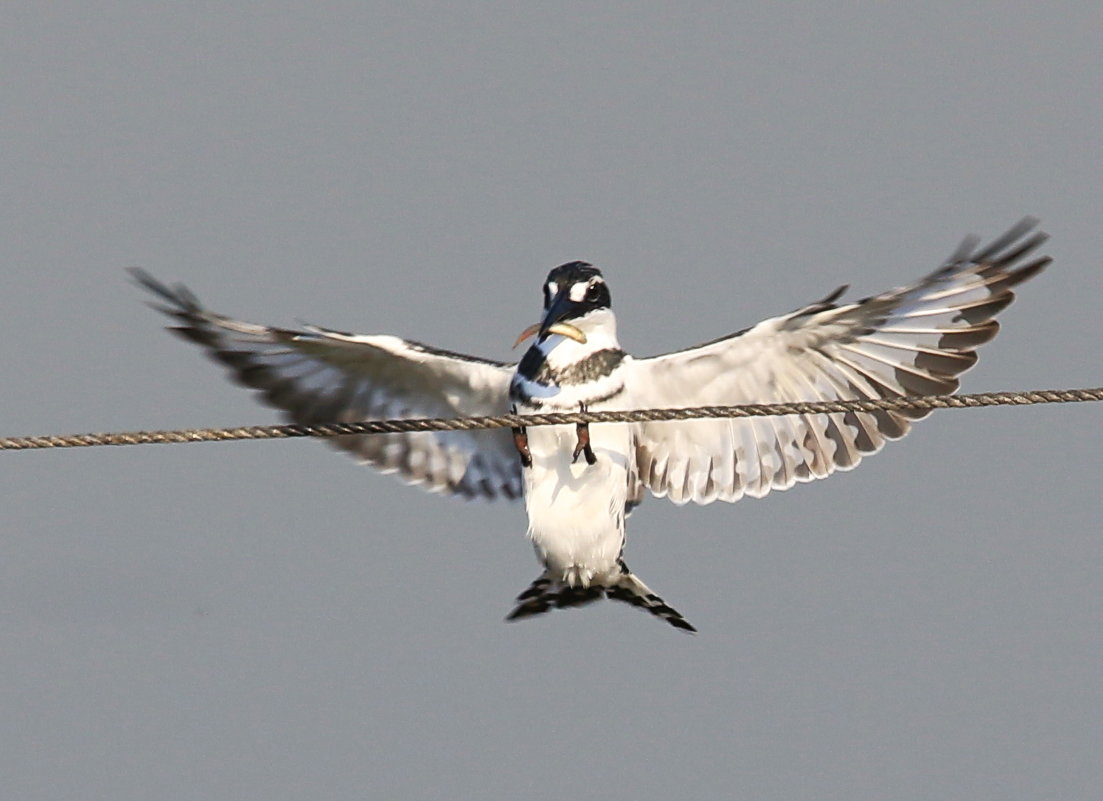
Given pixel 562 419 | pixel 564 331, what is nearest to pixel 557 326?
pixel 564 331

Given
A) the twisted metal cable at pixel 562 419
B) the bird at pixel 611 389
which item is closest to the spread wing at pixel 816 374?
the bird at pixel 611 389

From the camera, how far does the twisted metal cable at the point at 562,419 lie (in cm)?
522

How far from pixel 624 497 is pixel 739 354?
0.70 meters

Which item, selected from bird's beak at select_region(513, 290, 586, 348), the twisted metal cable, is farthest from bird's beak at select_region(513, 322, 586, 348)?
the twisted metal cable

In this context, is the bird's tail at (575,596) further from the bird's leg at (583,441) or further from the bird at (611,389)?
the bird's leg at (583,441)

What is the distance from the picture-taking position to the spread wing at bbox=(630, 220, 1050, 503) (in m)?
6.56

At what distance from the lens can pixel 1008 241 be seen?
6.43 metres

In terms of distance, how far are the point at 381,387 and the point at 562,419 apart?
1.88 m

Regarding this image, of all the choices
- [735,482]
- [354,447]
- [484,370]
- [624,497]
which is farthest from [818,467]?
[354,447]

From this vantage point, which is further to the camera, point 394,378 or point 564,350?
point 394,378

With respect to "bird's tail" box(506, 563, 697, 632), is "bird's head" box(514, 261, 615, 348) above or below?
above

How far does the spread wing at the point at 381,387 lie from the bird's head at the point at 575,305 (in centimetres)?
40

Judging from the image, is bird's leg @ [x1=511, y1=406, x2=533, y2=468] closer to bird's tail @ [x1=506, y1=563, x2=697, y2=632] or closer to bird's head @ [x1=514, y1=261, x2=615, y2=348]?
bird's head @ [x1=514, y1=261, x2=615, y2=348]

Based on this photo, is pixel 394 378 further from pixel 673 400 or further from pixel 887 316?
pixel 887 316
